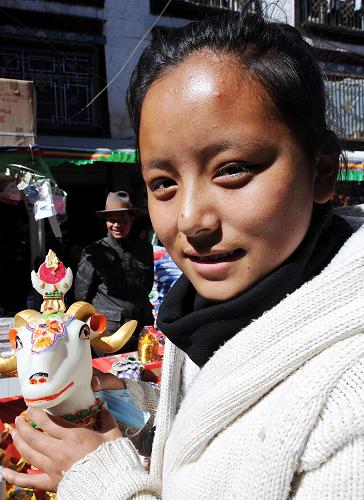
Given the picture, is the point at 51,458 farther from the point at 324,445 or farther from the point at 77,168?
the point at 77,168

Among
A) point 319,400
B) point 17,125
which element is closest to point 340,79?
point 17,125

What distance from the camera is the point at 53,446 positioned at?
38.2 inches

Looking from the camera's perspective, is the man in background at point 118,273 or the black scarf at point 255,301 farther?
the man in background at point 118,273

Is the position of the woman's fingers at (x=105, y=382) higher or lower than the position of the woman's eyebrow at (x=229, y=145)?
lower

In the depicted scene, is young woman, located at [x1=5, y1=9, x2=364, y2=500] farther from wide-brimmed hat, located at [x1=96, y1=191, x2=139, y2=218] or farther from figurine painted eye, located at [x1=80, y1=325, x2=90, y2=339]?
wide-brimmed hat, located at [x1=96, y1=191, x2=139, y2=218]

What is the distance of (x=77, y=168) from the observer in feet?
22.8

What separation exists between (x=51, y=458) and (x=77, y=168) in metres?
6.35

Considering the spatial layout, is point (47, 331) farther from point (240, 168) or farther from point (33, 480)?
point (240, 168)

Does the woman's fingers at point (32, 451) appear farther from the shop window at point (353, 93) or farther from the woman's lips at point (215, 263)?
the shop window at point (353, 93)

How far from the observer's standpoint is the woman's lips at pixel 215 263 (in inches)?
26.7

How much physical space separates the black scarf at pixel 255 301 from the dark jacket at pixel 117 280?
8.52 ft

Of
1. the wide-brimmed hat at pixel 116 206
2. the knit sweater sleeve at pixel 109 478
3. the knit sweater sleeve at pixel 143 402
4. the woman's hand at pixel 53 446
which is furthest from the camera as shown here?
the wide-brimmed hat at pixel 116 206

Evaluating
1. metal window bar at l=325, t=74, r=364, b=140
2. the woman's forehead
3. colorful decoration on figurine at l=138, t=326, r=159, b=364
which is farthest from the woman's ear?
metal window bar at l=325, t=74, r=364, b=140

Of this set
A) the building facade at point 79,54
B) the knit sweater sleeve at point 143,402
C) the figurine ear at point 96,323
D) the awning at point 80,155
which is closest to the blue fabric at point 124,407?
the knit sweater sleeve at point 143,402
